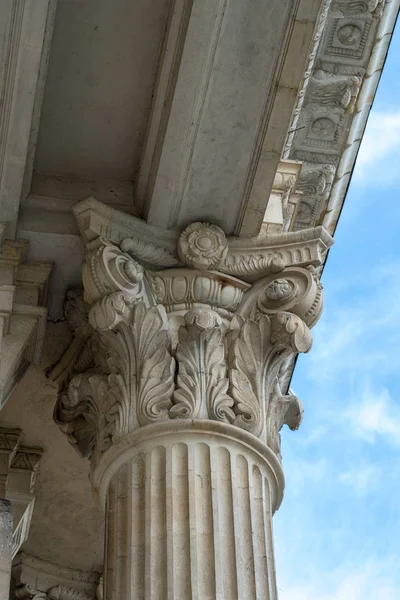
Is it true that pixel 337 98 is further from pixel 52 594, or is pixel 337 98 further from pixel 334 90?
pixel 52 594

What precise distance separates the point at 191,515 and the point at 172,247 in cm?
282

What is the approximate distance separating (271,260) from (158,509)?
2.84 m

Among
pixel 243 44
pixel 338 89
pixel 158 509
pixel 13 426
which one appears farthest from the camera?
pixel 13 426

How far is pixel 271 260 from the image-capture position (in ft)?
43.0

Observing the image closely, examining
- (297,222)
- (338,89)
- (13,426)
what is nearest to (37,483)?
(13,426)

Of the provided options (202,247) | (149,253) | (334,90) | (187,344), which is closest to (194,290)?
(202,247)

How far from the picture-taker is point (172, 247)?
13.1 m

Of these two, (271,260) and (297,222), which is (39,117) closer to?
(271,260)

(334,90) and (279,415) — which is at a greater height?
(334,90)

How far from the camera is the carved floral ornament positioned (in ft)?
39.2

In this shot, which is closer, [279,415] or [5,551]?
[5,551]

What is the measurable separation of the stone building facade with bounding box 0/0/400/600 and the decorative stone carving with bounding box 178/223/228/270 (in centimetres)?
2

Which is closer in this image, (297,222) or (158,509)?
(158,509)

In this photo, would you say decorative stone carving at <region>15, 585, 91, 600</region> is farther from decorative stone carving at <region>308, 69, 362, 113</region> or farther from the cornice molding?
decorative stone carving at <region>308, 69, 362, 113</region>
